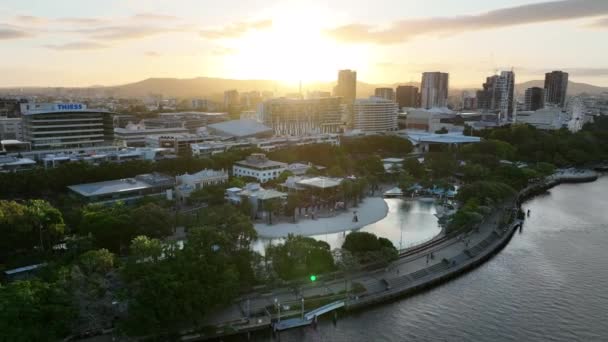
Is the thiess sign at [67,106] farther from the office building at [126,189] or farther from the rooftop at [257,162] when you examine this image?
the rooftop at [257,162]

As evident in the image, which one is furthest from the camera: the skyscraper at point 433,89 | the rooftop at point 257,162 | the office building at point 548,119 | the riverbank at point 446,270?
the skyscraper at point 433,89

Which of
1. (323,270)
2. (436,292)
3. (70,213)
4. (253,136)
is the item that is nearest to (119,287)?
(323,270)

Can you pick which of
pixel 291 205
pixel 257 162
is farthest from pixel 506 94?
pixel 291 205

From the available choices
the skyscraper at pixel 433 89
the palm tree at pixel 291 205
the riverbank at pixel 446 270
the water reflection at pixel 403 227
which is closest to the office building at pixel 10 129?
the palm tree at pixel 291 205

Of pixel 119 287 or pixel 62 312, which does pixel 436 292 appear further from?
pixel 62 312

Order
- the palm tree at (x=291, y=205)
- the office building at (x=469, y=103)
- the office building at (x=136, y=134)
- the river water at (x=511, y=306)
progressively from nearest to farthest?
1. the river water at (x=511, y=306)
2. the palm tree at (x=291, y=205)
3. the office building at (x=136, y=134)
4. the office building at (x=469, y=103)

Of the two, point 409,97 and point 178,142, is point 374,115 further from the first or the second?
point 409,97
